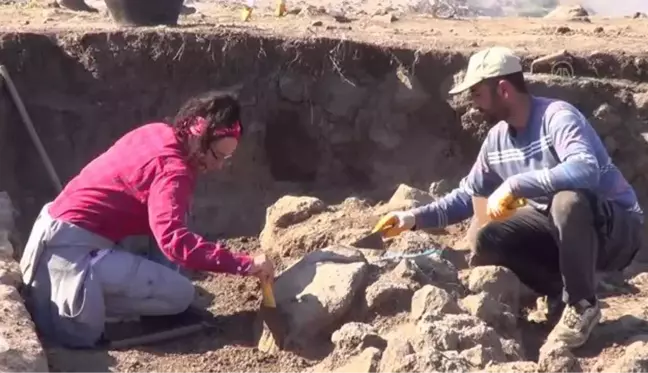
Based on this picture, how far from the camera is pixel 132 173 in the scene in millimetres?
4562

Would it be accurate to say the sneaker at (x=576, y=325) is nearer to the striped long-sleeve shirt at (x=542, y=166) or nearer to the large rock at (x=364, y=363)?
the striped long-sleeve shirt at (x=542, y=166)

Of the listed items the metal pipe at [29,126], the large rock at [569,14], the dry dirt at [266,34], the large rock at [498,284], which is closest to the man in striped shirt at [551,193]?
the large rock at [498,284]

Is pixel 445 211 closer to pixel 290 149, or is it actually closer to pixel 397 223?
pixel 397 223

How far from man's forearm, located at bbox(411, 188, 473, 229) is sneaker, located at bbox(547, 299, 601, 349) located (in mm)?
662

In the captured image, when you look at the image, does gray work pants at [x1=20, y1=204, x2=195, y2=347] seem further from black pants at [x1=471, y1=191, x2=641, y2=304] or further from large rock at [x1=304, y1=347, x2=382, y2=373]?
black pants at [x1=471, y1=191, x2=641, y2=304]

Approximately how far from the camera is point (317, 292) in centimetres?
460

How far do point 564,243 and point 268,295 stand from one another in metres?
1.16

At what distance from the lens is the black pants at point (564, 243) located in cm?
439

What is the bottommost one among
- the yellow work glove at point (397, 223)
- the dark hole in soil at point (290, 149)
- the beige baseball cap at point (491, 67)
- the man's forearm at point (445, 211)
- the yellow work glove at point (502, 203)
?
the dark hole in soil at point (290, 149)

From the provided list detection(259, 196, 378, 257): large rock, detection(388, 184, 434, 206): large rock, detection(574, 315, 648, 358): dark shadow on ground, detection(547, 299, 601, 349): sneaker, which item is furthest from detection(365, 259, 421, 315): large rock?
detection(388, 184, 434, 206): large rock

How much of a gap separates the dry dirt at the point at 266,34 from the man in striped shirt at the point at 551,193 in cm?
30

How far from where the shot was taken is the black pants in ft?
14.4

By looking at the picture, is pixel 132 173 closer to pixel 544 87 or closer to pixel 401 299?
pixel 401 299

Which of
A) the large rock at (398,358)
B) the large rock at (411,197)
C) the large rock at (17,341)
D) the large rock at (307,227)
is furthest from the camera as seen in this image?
the large rock at (411,197)
